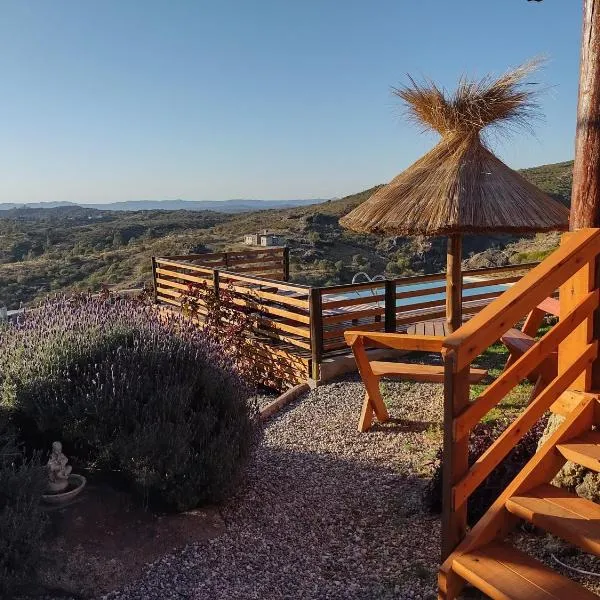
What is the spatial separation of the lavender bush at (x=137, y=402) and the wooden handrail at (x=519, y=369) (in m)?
1.52

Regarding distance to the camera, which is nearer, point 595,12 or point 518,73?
point 595,12

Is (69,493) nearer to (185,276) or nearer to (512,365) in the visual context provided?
(512,365)

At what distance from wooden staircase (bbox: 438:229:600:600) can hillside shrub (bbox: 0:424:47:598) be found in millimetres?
1814

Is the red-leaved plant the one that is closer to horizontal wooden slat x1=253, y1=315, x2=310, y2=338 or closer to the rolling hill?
horizontal wooden slat x1=253, y1=315, x2=310, y2=338

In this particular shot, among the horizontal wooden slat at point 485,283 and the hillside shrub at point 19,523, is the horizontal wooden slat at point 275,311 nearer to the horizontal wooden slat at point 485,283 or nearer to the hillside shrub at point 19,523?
the horizontal wooden slat at point 485,283

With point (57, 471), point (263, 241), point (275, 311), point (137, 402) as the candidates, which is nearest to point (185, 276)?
point (275, 311)

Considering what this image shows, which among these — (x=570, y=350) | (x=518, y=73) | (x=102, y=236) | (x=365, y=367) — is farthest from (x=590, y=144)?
(x=102, y=236)

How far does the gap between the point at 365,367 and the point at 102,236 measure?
133 feet

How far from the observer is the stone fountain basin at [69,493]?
10.1 ft

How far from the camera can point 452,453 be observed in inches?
95.6

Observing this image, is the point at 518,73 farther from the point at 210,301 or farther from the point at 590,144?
the point at 210,301

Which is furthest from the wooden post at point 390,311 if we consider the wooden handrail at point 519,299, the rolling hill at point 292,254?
the rolling hill at point 292,254

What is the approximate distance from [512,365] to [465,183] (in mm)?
2547

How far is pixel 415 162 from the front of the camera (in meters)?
5.17
